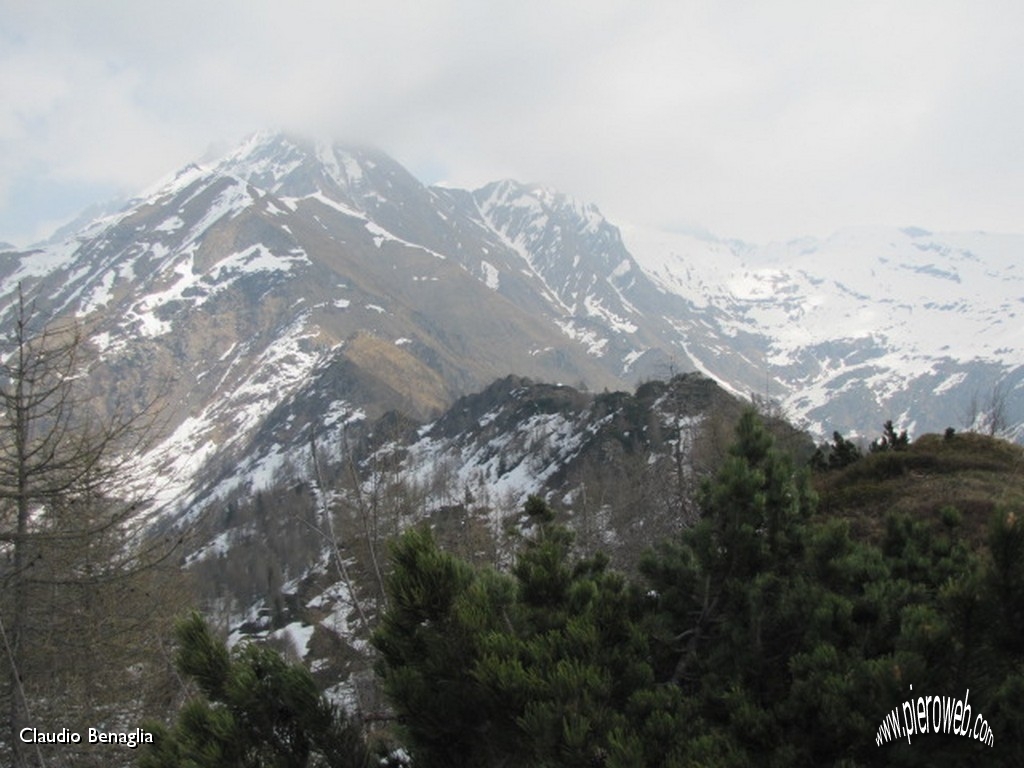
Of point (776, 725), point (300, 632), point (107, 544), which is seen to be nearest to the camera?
point (776, 725)

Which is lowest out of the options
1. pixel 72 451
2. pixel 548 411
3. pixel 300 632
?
pixel 300 632

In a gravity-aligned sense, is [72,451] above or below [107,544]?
above

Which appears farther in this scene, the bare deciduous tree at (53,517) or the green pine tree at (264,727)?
the bare deciduous tree at (53,517)

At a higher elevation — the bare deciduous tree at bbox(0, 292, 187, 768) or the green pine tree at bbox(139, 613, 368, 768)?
the bare deciduous tree at bbox(0, 292, 187, 768)

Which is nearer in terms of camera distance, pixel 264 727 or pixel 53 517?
pixel 264 727

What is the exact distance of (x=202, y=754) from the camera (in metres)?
3.33

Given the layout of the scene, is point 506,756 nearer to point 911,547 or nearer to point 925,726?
point 925,726

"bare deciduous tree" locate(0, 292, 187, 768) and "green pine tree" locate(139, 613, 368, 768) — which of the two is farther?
"bare deciduous tree" locate(0, 292, 187, 768)

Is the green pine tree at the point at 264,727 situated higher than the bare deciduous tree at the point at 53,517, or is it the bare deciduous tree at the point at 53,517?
the bare deciduous tree at the point at 53,517

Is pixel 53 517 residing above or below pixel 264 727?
above

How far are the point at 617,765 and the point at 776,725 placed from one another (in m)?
1.03

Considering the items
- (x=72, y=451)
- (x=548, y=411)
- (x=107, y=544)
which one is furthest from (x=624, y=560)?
(x=548, y=411)

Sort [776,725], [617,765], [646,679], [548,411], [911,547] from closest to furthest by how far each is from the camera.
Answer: [617,765] → [776,725] → [646,679] → [911,547] → [548,411]

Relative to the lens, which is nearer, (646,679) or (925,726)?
(925,726)
